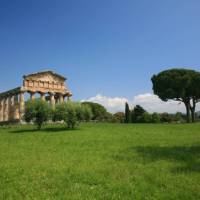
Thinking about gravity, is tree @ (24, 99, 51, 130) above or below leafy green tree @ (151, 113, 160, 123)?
above

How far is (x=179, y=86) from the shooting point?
7319cm

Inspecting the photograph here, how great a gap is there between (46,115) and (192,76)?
44.3 meters

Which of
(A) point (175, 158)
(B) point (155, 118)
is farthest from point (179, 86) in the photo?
(A) point (175, 158)

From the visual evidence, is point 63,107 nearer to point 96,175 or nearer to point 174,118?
point 96,175

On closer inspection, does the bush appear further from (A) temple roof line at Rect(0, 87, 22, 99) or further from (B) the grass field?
(A) temple roof line at Rect(0, 87, 22, 99)

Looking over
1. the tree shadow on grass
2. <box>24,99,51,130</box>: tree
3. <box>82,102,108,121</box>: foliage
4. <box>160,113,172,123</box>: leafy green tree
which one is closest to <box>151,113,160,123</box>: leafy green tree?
<box>160,113,172,123</box>: leafy green tree

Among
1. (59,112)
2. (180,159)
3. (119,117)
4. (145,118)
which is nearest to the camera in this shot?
(180,159)

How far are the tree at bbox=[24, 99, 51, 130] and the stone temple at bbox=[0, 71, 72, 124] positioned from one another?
24.9m

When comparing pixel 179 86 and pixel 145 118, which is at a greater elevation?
pixel 179 86

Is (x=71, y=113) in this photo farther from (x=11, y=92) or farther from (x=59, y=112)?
(x=11, y=92)

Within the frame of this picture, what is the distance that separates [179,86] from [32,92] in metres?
39.8

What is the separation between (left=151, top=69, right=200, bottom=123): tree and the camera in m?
72.6

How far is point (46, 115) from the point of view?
46.0 m

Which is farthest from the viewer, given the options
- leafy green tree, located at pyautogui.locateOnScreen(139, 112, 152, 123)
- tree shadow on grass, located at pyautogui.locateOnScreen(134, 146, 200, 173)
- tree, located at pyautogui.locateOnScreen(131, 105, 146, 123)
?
tree, located at pyautogui.locateOnScreen(131, 105, 146, 123)
